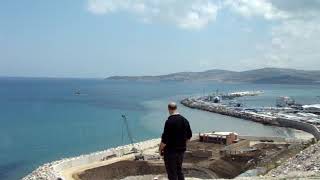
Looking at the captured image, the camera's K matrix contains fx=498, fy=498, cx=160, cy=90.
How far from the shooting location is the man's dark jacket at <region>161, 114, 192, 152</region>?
7523 millimetres

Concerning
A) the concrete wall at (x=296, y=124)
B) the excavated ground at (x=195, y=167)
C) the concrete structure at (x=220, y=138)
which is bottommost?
the concrete wall at (x=296, y=124)

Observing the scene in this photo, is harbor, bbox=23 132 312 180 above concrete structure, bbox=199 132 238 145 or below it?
below

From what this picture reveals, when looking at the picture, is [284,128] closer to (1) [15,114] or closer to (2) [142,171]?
(2) [142,171]

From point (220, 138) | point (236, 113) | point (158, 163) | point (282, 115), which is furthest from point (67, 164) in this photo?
point (236, 113)

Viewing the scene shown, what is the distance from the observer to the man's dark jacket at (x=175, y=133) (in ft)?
24.7

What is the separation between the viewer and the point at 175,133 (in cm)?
756

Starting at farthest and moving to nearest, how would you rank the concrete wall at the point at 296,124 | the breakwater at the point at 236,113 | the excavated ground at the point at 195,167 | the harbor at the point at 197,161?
the breakwater at the point at 236,113, the concrete wall at the point at 296,124, the excavated ground at the point at 195,167, the harbor at the point at 197,161

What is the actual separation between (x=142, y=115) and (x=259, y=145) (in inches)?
1810

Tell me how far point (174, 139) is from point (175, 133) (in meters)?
0.10

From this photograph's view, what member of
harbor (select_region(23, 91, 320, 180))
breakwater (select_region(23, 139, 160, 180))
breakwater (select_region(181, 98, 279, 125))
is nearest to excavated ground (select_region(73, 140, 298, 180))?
harbor (select_region(23, 91, 320, 180))

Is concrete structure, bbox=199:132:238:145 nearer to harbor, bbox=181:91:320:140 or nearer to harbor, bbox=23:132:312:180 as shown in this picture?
harbor, bbox=23:132:312:180

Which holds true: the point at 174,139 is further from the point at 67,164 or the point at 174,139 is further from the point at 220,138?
the point at 220,138

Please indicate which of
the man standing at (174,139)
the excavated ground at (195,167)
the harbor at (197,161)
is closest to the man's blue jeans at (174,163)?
the man standing at (174,139)

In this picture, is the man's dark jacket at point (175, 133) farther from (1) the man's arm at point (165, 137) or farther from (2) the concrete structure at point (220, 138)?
(2) the concrete structure at point (220, 138)
